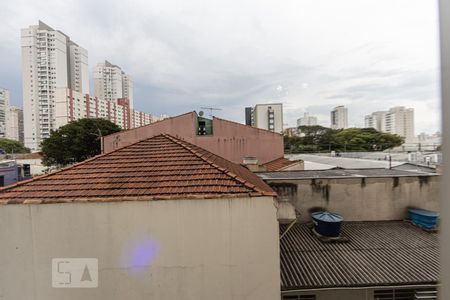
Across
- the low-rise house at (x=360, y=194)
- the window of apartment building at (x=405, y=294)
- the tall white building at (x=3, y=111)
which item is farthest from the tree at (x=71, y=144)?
the tall white building at (x=3, y=111)

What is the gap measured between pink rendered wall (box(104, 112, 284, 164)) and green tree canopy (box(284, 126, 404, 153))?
81.4ft

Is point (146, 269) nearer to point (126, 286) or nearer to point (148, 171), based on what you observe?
point (126, 286)

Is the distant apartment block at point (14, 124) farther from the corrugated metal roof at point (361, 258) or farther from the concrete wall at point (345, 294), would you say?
the concrete wall at point (345, 294)

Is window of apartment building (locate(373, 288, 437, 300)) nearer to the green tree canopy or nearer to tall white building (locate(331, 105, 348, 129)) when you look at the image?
the green tree canopy

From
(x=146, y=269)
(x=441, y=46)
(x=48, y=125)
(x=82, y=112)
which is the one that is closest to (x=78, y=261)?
(x=146, y=269)

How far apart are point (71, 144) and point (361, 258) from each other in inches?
1354

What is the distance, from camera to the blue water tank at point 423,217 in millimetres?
7602

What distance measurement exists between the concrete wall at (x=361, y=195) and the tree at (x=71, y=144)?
1128 inches

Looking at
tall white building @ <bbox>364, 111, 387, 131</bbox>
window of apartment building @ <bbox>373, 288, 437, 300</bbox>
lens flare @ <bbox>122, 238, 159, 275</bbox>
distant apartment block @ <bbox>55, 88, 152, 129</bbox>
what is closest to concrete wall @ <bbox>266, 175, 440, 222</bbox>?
window of apartment building @ <bbox>373, 288, 437, 300</bbox>

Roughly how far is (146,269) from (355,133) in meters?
55.6

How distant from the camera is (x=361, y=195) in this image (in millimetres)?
8773

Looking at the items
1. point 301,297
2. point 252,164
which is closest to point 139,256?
point 301,297

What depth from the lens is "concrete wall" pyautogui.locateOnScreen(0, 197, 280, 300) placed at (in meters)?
3.96

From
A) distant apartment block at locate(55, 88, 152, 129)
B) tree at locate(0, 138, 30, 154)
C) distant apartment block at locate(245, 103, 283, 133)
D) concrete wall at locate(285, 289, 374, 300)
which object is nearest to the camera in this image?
concrete wall at locate(285, 289, 374, 300)
